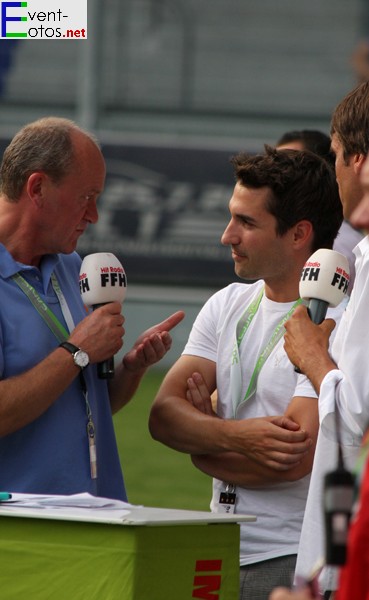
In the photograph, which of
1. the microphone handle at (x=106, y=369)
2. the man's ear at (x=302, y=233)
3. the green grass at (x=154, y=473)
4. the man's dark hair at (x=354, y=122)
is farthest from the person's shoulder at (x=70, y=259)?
the green grass at (x=154, y=473)

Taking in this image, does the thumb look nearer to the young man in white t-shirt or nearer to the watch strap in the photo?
the young man in white t-shirt

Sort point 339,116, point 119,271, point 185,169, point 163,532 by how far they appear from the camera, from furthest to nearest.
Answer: point 185,169
point 119,271
point 339,116
point 163,532

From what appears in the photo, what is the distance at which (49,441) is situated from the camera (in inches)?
125

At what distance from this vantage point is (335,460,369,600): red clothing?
5.54 ft

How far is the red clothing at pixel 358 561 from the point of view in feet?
5.54

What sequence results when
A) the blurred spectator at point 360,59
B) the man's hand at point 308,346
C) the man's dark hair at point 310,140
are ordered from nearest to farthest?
the man's hand at point 308,346 → the man's dark hair at point 310,140 → the blurred spectator at point 360,59

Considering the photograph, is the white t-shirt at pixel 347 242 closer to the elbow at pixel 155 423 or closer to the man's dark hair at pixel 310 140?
the man's dark hair at pixel 310 140

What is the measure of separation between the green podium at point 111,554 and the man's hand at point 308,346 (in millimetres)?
451

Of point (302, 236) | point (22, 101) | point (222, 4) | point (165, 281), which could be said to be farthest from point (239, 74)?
point (302, 236)

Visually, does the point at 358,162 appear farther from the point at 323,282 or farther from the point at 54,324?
the point at 54,324

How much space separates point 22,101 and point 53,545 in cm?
1593

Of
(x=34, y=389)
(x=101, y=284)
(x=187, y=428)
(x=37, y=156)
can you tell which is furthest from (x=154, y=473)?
(x=34, y=389)

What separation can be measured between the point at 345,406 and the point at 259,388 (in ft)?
2.05

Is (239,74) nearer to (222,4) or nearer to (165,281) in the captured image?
A: (222,4)
